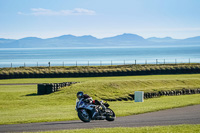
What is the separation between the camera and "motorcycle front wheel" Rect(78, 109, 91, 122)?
59.7 ft

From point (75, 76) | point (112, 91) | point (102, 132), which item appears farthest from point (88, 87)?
point (75, 76)

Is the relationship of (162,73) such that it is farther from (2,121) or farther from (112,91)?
(2,121)

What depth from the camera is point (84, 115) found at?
18391 millimetres

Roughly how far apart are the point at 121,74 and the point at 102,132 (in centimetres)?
5179

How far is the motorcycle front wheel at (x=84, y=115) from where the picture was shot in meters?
18.2

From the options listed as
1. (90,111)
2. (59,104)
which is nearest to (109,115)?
(90,111)

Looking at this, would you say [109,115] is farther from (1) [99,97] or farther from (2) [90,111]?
(1) [99,97]

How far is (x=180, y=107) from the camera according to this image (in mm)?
26891

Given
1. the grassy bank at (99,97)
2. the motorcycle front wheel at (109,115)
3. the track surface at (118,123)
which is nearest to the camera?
the track surface at (118,123)

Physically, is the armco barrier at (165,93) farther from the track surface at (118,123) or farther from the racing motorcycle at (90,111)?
the racing motorcycle at (90,111)

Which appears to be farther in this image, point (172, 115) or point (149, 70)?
point (149, 70)

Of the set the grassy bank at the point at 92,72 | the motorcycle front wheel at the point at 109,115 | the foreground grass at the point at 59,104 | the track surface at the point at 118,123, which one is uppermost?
the grassy bank at the point at 92,72

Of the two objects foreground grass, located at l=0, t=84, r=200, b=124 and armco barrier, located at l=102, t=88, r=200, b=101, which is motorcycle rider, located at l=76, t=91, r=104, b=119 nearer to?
foreground grass, located at l=0, t=84, r=200, b=124

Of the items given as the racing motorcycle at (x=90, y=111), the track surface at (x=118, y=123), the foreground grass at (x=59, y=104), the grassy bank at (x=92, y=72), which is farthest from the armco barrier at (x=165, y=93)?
the grassy bank at (x=92, y=72)
